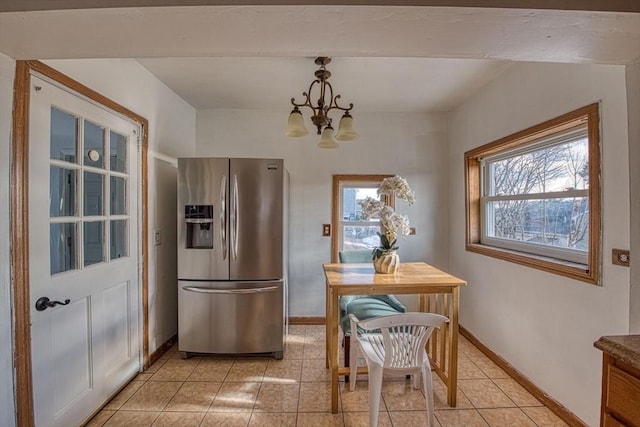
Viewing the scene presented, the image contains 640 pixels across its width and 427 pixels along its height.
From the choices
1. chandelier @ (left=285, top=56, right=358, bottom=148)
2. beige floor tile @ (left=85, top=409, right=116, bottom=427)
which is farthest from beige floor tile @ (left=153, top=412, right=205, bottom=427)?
chandelier @ (left=285, top=56, right=358, bottom=148)

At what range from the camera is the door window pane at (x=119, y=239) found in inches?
80.3

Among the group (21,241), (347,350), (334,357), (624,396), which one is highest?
(21,241)

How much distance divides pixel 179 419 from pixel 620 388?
7.02 feet

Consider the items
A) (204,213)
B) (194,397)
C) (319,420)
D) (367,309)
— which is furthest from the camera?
(204,213)

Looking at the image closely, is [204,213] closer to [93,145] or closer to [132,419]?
[93,145]

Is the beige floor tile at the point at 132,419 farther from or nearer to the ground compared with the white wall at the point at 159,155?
nearer to the ground

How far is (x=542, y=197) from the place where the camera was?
2.19 m

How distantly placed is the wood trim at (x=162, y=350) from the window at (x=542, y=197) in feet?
9.83

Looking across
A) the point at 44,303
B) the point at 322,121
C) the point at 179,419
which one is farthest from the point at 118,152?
the point at 179,419

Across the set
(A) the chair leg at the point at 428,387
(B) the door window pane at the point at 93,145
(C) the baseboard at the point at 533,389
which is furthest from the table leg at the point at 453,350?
(B) the door window pane at the point at 93,145

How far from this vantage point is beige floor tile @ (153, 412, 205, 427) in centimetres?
180

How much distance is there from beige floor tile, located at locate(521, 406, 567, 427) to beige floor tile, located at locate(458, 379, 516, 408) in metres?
0.10

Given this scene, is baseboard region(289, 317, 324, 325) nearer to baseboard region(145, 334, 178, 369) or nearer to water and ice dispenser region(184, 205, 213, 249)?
baseboard region(145, 334, 178, 369)

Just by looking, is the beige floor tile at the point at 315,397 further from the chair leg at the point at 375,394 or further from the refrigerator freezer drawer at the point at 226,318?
the refrigerator freezer drawer at the point at 226,318
